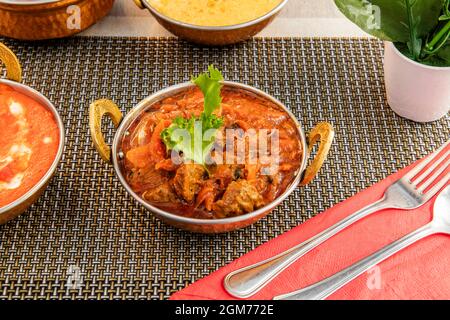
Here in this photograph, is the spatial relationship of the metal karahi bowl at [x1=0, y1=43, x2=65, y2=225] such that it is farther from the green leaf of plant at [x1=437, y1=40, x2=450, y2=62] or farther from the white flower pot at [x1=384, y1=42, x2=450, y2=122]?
the green leaf of plant at [x1=437, y1=40, x2=450, y2=62]

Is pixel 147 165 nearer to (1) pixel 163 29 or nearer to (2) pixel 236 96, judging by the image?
(2) pixel 236 96

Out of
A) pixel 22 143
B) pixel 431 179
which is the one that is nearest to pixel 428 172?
pixel 431 179

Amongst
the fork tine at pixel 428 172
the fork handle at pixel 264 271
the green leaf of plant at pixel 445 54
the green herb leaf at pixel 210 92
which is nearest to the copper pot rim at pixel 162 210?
the fork handle at pixel 264 271

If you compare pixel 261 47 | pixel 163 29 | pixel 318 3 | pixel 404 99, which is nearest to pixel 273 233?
pixel 404 99

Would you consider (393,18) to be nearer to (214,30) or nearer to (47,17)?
(214,30)

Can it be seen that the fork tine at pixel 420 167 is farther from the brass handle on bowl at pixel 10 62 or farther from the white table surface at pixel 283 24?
the brass handle on bowl at pixel 10 62

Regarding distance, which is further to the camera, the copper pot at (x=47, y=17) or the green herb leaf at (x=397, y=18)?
the copper pot at (x=47, y=17)
